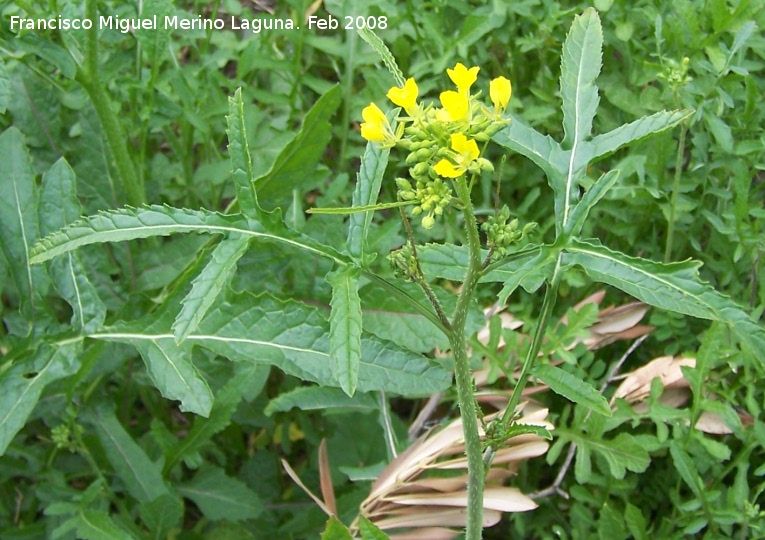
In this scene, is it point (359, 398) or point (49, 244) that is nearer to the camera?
point (49, 244)

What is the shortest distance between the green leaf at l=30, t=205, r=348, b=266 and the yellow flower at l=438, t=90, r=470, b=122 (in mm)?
291

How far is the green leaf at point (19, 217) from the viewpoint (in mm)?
1900

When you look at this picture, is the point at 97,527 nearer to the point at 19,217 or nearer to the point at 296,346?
the point at 296,346

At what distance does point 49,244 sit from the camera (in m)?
1.32

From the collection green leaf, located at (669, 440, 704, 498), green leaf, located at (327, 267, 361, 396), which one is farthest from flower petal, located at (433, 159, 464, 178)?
green leaf, located at (669, 440, 704, 498)

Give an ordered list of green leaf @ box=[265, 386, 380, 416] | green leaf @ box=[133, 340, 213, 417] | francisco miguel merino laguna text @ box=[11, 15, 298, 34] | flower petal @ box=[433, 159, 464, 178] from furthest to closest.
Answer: francisco miguel merino laguna text @ box=[11, 15, 298, 34] < green leaf @ box=[265, 386, 380, 416] < green leaf @ box=[133, 340, 213, 417] < flower petal @ box=[433, 159, 464, 178]

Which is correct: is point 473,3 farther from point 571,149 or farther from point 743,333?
point 743,333

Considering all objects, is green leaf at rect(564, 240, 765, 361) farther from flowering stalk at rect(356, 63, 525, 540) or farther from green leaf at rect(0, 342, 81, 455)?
green leaf at rect(0, 342, 81, 455)

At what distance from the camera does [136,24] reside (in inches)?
83.6

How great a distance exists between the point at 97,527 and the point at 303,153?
949 mm

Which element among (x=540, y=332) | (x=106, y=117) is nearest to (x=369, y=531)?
(x=540, y=332)

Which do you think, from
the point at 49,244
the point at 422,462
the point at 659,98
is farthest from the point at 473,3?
the point at 49,244

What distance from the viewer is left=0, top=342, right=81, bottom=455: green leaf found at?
1.70 metres

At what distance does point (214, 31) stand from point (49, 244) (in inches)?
62.8
